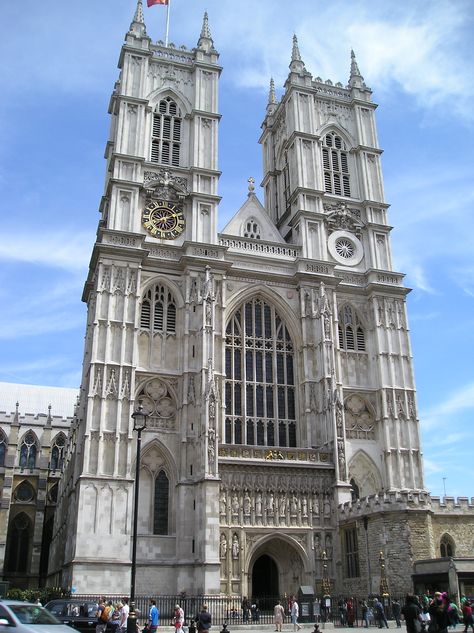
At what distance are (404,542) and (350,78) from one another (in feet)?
113

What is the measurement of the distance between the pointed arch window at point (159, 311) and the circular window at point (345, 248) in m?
11.3

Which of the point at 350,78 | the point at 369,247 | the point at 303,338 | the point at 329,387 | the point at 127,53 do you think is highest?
the point at 350,78

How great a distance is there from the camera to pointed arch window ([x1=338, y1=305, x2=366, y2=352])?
40.2 m

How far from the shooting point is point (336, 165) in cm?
4572

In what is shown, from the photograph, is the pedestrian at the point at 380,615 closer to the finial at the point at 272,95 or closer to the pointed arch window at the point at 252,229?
the pointed arch window at the point at 252,229

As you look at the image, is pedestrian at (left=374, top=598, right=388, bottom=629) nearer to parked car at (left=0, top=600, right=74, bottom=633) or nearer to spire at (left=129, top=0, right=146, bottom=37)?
parked car at (left=0, top=600, right=74, bottom=633)

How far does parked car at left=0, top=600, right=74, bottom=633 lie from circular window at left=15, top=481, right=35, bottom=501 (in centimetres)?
4382

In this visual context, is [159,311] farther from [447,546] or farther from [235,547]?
[447,546]

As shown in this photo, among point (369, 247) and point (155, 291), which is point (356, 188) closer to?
point (369, 247)

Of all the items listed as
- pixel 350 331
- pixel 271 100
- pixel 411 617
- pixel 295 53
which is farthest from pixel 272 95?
pixel 411 617

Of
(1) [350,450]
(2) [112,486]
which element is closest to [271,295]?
(1) [350,450]

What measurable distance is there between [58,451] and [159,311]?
25.7 m

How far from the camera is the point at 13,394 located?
6169 cm

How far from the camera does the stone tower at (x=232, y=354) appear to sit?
104 feet
